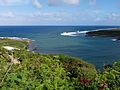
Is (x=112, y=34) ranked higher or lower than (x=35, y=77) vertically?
lower

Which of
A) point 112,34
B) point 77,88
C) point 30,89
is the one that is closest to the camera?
point 30,89

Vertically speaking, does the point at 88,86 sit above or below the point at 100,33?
above

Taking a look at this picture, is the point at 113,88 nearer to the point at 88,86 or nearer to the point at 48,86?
the point at 88,86

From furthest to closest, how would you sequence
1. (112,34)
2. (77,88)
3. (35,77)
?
(112,34) → (35,77) → (77,88)

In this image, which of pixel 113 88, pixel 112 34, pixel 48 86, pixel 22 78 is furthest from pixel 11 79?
pixel 112 34

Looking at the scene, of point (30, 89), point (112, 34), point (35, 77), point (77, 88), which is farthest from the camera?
point (112, 34)

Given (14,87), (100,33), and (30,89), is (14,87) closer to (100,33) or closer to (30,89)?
(30,89)

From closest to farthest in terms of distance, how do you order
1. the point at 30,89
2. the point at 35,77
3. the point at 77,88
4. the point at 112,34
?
the point at 30,89
the point at 77,88
the point at 35,77
the point at 112,34

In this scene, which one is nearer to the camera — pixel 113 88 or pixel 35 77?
pixel 113 88

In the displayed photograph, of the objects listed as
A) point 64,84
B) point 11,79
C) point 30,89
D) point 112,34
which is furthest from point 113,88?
point 112,34
